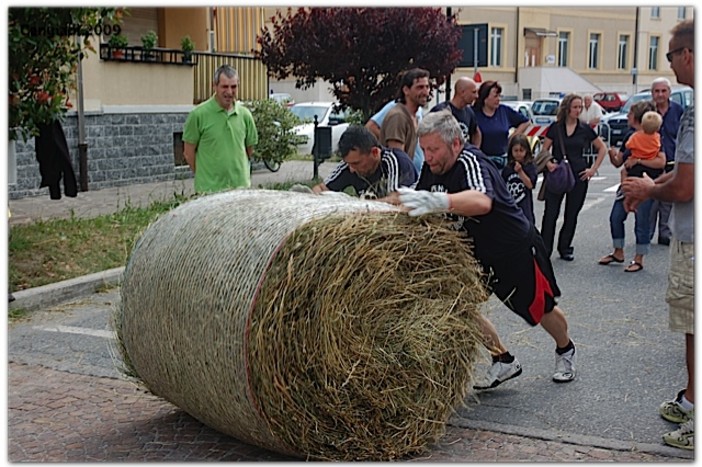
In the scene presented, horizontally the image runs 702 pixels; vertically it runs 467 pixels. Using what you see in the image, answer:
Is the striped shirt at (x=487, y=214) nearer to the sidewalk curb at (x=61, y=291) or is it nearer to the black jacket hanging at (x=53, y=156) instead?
the sidewalk curb at (x=61, y=291)

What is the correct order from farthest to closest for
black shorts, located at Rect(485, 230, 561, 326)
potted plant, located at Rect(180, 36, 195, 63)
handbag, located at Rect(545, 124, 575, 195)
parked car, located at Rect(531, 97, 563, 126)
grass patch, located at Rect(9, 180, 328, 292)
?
1. parked car, located at Rect(531, 97, 563, 126)
2. potted plant, located at Rect(180, 36, 195, 63)
3. handbag, located at Rect(545, 124, 575, 195)
4. grass patch, located at Rect(9, 180, 328, 292)
5. black shorts, located at Rect(485, 230, 561, 326)

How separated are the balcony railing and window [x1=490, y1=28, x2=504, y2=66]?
2385 cm

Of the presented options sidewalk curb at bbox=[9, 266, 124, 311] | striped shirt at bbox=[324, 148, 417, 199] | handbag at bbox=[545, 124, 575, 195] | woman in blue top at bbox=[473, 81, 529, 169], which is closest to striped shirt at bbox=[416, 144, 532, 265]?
striped shirt at bbox=[324, 148, 417, 199]

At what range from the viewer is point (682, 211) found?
4871 mm

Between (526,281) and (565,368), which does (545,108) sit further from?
(526,281)

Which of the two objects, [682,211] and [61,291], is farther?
[61,291]

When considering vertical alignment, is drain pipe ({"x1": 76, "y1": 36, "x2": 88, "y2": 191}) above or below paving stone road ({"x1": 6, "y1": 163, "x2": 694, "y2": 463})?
above

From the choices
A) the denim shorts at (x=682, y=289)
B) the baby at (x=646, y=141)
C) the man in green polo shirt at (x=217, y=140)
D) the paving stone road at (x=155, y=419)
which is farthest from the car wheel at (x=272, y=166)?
the denim shorts at (x=682, y=289)

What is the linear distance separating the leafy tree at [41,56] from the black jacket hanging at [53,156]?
83 centimetres

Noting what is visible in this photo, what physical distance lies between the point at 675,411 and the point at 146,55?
13328mm

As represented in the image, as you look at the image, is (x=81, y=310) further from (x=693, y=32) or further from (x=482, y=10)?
(x=482, y=10)

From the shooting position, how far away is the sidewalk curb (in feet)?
26.3

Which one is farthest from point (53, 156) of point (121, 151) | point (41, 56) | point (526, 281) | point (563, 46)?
point (563, 46)

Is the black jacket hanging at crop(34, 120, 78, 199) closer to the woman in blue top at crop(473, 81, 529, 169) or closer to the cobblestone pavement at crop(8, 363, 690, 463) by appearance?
the woman in blue top at crop(473, 81, 529, 169)
